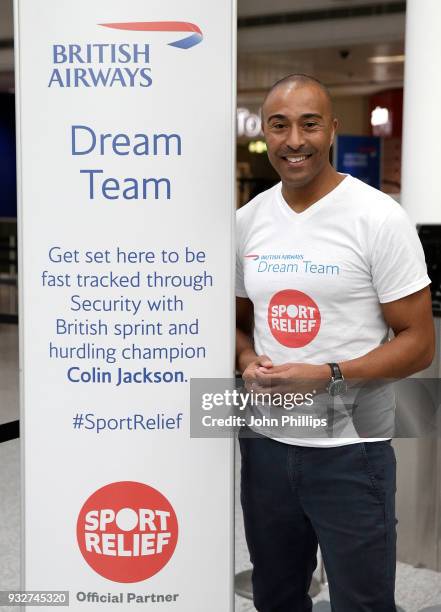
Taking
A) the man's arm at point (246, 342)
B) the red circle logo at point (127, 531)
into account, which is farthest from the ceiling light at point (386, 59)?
the red circle logo at point (127, 531)

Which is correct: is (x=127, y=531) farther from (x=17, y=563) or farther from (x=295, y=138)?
(x=17, y=563)

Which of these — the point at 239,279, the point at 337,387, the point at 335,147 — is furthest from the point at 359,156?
the point at 337,387

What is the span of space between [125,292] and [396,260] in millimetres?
601

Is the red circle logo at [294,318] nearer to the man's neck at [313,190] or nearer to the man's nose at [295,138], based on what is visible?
the man's neck at [313,190]

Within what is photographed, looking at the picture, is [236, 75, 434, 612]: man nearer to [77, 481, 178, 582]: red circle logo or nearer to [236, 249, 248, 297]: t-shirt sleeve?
[236, 249, 248, 297]: t-shirt sleeve

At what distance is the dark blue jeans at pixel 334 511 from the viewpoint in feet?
5.71

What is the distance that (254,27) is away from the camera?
11.5 meters

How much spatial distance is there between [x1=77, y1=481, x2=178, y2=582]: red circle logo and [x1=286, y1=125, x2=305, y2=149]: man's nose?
0.85 metres

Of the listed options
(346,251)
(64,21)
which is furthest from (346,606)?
(64,21)

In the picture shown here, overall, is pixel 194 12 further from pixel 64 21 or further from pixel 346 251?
pixel 346 251

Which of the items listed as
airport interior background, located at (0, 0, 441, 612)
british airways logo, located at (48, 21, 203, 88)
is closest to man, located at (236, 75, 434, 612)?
british airways logo, located at (48, 21, 203, 88)

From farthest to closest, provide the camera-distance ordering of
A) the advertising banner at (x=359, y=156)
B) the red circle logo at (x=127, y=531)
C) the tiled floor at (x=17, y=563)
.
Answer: the advertising banner at (x=359, y=156) → the tiled floor at (x=17, y=563) → the red circle logo at (x=127, y=531)

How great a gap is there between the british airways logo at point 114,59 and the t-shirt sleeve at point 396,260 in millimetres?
584

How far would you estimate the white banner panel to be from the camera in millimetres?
1756
